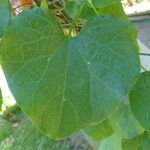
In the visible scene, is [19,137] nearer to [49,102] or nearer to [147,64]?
[147,64]

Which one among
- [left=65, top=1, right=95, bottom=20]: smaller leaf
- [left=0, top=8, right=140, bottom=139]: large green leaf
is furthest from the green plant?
[left=65, top=1, right=95, bottom=20]: smaller leaf

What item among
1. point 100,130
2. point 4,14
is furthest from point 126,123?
point 4,14

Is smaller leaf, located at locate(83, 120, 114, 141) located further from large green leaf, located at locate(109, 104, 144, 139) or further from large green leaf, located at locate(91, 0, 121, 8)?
large green leaf, located at locate(91, 0, 121, 8)

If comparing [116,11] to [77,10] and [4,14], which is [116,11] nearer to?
[77,10]

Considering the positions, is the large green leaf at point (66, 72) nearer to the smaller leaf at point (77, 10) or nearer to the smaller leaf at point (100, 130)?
the smaller leaf at point (77, 10)

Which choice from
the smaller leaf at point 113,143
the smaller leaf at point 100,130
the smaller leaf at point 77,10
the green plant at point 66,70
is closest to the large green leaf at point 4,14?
the green plant at point 66,70

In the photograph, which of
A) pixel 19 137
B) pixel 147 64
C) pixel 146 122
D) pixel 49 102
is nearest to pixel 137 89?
pixel 146 122
